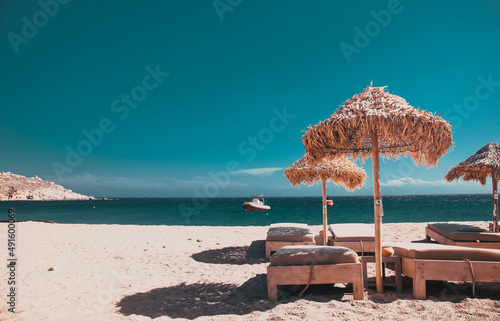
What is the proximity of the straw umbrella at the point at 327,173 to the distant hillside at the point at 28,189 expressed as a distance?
4187 inches

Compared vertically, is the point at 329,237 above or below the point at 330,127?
below

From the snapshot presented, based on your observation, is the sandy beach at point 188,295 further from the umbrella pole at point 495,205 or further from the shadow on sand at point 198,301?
the umbrella pole at point 495,205

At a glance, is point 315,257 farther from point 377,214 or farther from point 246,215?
point 246,215

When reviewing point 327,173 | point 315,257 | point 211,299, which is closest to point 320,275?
point 315,257

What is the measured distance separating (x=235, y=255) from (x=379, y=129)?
427 cm

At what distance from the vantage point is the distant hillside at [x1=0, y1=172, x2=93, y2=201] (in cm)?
8519

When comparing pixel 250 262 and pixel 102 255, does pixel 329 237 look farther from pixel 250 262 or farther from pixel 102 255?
pixel 102 255

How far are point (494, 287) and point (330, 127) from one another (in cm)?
293

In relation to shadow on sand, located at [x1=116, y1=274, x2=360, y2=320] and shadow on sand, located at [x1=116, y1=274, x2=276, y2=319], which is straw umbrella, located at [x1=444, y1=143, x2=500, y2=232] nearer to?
shadow on sand, located at [x1=116, y1=274, x2=360, y2=320]

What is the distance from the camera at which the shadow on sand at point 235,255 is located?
18.0 ft

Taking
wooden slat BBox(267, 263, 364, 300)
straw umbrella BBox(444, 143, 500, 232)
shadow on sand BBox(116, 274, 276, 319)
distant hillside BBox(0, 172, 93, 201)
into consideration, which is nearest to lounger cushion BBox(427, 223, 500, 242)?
straw umbrella BBox(444, 143, 500, 232)

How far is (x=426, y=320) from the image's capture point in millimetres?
2510

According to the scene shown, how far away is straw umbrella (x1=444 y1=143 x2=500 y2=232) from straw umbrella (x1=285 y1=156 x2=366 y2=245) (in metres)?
3.34

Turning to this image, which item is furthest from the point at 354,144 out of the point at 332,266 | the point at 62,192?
the point at 62,192
